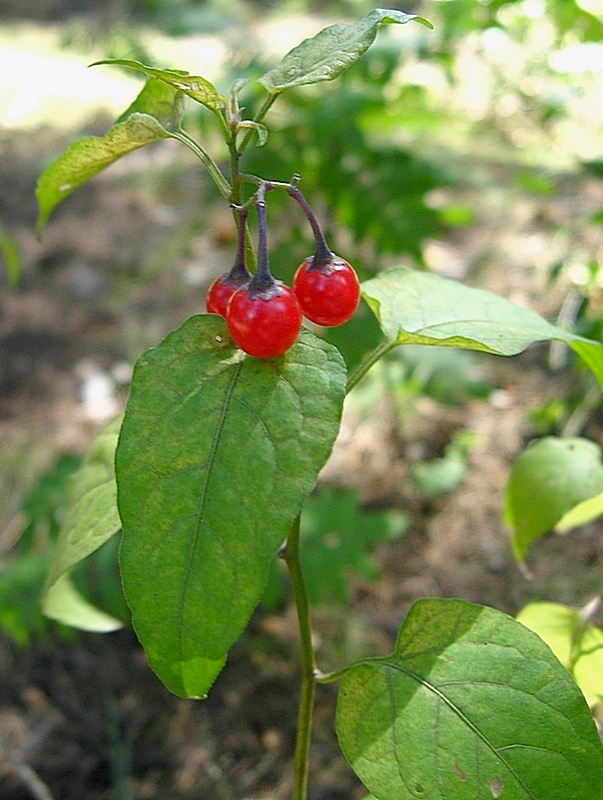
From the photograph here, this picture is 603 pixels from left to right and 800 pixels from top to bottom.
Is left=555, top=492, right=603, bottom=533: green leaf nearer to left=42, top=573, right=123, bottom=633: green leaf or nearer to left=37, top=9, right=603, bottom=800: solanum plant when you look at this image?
left=37, top=9, right=603, bottom=800: solanum plant

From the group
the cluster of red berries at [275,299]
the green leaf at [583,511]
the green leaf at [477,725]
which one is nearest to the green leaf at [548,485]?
the green leaf at [583,511]

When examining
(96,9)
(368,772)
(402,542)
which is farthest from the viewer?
(96,9)

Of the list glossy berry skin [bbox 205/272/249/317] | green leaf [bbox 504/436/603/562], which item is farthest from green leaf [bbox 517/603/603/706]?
glossy berry skin [bbox 205/272/249/317]

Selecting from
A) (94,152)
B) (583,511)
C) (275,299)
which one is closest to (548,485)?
(583,511)

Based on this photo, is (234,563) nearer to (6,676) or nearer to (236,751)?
(236,751)

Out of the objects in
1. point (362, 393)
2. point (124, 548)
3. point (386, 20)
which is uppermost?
point (386, 20)

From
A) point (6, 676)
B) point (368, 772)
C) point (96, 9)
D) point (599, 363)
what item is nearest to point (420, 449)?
point (6, 676)
